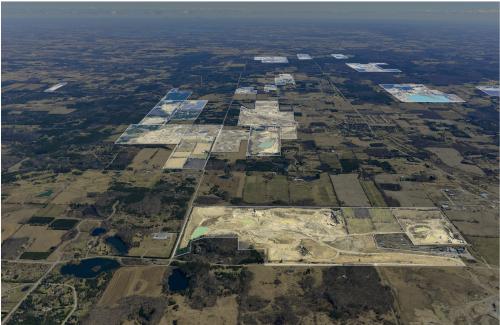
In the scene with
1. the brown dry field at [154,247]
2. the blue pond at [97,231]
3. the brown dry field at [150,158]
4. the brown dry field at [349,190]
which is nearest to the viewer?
the brown dry field at [154,247]

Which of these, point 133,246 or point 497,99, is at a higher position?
point 497,99

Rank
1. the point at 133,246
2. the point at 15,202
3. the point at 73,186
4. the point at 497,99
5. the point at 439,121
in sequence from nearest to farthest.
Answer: the point at 133,246 < the point at 15,202 < the point at 73,186 < the point at 439,121 < the point at 497,99

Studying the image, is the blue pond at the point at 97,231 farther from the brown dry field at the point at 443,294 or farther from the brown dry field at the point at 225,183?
→ the brown dry field at the point at 443,294

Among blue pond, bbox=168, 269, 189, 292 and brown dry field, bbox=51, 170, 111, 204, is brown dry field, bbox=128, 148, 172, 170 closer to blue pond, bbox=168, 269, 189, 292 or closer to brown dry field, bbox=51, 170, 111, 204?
brown dry field, bbox=51, 170, 111, 204

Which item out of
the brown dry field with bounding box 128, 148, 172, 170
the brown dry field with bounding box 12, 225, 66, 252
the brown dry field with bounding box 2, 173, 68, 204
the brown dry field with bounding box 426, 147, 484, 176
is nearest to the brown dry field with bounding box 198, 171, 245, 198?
the brown dry field with bounding box 128, 148, 172, 170

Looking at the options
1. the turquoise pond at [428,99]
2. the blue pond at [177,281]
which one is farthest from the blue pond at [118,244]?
the turquoise pond at [428,99]

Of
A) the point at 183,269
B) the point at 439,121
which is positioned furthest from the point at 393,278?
the point at 439,121

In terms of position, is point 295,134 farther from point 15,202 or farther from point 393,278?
point 15,202
